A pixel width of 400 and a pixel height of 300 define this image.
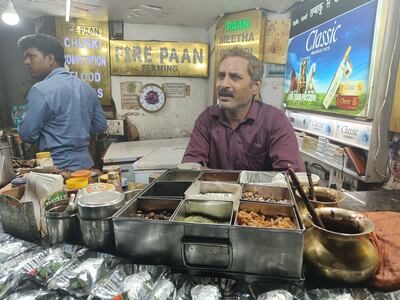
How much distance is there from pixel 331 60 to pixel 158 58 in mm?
2490

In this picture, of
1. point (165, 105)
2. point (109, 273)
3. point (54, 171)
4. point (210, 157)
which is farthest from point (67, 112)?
point (165, 105)

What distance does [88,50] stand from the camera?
153 inches

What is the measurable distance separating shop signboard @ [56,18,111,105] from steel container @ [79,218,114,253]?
3.45 metres

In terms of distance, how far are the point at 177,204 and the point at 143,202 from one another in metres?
0.14

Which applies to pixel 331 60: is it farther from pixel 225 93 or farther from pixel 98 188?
pixel 98 188

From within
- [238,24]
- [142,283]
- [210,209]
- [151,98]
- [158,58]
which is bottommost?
[142,283]

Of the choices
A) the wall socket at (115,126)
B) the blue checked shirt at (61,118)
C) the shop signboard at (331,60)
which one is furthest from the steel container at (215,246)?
the wall socket at (115,126)

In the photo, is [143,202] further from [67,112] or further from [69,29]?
[69,29]

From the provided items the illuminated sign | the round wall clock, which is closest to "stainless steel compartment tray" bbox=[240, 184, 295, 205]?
the illuminated sign

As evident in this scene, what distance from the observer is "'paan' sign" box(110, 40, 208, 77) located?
400 centimetres

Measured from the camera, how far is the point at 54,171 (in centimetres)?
153

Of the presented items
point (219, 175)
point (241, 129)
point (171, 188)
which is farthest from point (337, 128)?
point (171, 188)

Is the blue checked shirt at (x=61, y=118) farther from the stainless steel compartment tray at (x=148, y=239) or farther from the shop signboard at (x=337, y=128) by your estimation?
the shop signboard at (x=337, y=128)

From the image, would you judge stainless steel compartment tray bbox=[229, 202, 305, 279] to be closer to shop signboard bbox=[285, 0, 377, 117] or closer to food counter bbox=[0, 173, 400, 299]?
food counter bbox=[0, 173, 400, 299]
